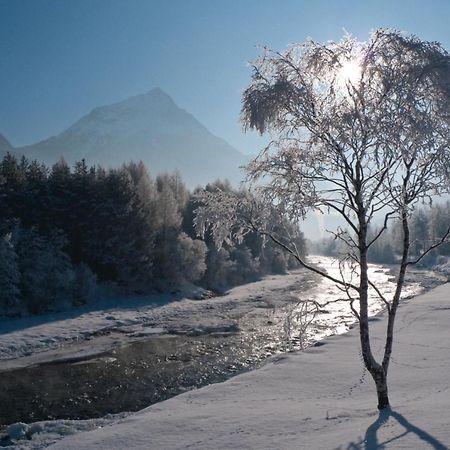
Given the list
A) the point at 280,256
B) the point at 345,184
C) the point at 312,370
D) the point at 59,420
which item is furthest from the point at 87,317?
the point at 280,256

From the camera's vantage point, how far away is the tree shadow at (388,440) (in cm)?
685

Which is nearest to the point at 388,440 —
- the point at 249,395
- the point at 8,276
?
the point at 249,395

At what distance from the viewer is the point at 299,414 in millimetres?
10273

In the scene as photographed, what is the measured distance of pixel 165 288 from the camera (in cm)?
4953

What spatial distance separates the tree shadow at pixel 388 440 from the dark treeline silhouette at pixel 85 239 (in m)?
31.3

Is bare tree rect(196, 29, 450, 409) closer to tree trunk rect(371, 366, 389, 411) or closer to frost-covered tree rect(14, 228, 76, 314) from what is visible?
tree trunk rect(371, 366, 389, 411)

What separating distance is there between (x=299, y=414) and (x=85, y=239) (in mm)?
38083

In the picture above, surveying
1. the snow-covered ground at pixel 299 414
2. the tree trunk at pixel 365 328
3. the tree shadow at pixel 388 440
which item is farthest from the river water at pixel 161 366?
the tree shadow at pixel 388 440

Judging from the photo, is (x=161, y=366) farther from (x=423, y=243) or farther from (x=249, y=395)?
(x=423, y=243)

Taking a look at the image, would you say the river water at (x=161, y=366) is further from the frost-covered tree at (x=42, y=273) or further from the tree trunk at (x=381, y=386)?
the frost-covered tree at (x=42, y=273)

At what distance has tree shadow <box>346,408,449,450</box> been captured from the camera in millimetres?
6852

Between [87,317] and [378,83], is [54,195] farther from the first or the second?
[378,83]

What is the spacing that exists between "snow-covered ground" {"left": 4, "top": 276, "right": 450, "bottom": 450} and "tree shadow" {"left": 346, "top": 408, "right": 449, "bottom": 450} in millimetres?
17

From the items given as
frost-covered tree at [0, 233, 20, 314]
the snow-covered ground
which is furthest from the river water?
frost-covered tree at [0, 233, 20, 314]
